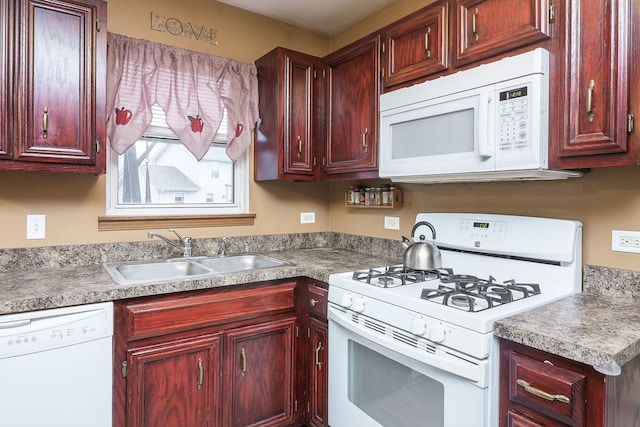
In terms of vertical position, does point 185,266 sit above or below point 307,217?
below

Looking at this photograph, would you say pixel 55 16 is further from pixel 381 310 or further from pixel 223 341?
pixel 381 310

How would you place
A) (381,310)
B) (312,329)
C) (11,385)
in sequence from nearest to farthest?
(11,385) < (381,310) < (312,329)

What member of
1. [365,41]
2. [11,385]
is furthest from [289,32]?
[11,385]

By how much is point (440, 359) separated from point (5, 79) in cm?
201

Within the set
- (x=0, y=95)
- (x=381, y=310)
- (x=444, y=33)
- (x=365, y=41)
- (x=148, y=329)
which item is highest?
(x=365, y=41)

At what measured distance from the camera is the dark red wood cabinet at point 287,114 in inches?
92.5

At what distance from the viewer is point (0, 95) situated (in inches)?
62.0

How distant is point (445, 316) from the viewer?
128 centimetres

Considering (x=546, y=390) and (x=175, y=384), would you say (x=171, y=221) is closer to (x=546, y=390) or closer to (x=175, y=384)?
(x=175, y=384)

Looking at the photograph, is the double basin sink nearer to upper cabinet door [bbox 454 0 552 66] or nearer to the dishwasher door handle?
the dishwasher door handle

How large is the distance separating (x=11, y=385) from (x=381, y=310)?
1325 mm

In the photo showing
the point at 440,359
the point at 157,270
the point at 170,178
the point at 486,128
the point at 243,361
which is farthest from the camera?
the point at 170,178

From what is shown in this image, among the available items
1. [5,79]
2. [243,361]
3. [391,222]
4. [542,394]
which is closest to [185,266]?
[243,361]

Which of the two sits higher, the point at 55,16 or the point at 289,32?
the point at 289,32
